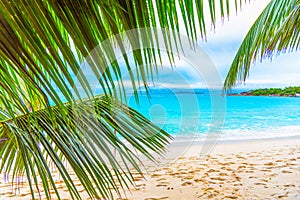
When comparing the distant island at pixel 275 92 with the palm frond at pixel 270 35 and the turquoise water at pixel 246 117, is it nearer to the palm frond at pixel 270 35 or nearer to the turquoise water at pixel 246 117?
the turquoise water at pixel 246 117

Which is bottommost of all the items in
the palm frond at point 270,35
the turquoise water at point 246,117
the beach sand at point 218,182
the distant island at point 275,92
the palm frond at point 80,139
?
the palm frond at point 80,139

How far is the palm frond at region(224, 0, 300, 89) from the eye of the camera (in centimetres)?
156

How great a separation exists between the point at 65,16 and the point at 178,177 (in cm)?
247

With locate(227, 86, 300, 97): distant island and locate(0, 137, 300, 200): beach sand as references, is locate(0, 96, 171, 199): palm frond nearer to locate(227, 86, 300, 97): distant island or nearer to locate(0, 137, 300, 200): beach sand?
locate(0, 137, 300, 200): beach sand

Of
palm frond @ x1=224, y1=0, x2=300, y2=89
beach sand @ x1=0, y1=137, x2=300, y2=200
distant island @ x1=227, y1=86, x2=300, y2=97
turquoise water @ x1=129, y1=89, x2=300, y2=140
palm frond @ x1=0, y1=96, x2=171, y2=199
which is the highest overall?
distant island @ x1=227, y1=86, x2=300, y2=97

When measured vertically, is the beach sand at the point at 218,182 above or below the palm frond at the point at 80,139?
above

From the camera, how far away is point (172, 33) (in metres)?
0.28

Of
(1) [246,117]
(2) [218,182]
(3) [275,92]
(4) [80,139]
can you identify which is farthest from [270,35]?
(3) [275,92]

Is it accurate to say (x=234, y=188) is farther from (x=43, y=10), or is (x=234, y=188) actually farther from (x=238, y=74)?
(x=43, y=10)

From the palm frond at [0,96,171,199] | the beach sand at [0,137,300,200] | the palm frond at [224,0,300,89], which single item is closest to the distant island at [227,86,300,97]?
the beach sand at [0,137,300,200]

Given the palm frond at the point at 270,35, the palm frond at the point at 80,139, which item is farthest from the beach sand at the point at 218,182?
the palm frond at the point at 80,139

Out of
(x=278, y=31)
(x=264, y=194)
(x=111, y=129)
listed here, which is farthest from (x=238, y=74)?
(x=111, y=129)

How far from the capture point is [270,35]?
5.70ft

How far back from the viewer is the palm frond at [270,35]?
1.56m
